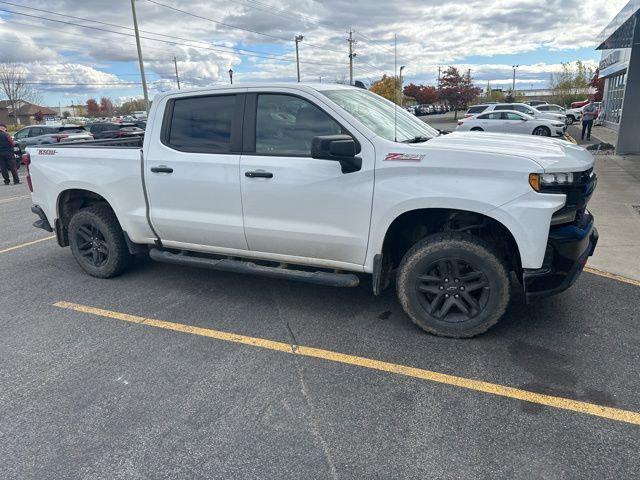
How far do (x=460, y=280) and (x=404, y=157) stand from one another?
3.37ft

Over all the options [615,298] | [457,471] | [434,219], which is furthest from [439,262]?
[615,298]

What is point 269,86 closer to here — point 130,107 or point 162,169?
point 162,169

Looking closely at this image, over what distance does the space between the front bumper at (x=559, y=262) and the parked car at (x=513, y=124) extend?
1883 cm

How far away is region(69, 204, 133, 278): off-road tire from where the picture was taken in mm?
5195

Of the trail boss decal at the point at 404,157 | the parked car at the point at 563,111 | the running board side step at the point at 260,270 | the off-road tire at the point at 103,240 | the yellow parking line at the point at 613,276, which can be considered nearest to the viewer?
the trail boss decal at the point at 404,157

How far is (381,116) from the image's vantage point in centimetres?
428

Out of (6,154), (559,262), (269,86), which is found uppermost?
(269,86)

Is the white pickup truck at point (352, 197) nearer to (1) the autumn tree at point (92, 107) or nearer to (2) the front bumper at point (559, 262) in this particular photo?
(2) the front bumper at point (559, 262)

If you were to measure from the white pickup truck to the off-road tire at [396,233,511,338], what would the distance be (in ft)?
0.03

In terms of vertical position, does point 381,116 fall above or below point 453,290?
above

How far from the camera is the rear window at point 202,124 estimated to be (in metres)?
4.31

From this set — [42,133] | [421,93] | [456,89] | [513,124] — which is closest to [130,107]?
[421,93]

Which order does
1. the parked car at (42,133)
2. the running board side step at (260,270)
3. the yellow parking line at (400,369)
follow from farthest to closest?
the parked car at (42,133), the running board side step at (260,270), the yellow parking line at (400,369)

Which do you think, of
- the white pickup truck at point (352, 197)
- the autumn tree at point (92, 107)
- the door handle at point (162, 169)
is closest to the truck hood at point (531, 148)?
the white pickup truck at point (352, 197)
